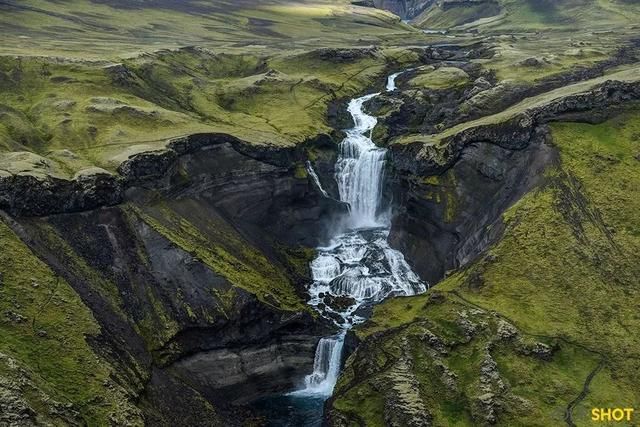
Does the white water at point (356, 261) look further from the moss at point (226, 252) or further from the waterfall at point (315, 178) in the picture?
the moss at point (226, 252)

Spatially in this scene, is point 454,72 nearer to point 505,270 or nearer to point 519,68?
point 519,68

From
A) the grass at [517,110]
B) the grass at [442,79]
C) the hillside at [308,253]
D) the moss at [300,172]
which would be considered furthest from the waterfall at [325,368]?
the grass at [442,79]

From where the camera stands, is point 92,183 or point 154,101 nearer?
point 92,183

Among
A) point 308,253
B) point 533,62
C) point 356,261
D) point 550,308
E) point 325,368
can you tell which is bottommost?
point 325,368

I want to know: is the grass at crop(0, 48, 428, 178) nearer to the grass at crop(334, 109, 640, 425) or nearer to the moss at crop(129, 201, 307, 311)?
the moss at crop(129, 201, 307, 311)

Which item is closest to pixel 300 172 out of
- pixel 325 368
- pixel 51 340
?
pixel 325 368

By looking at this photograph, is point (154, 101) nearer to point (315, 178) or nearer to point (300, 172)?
point (300, 172)
